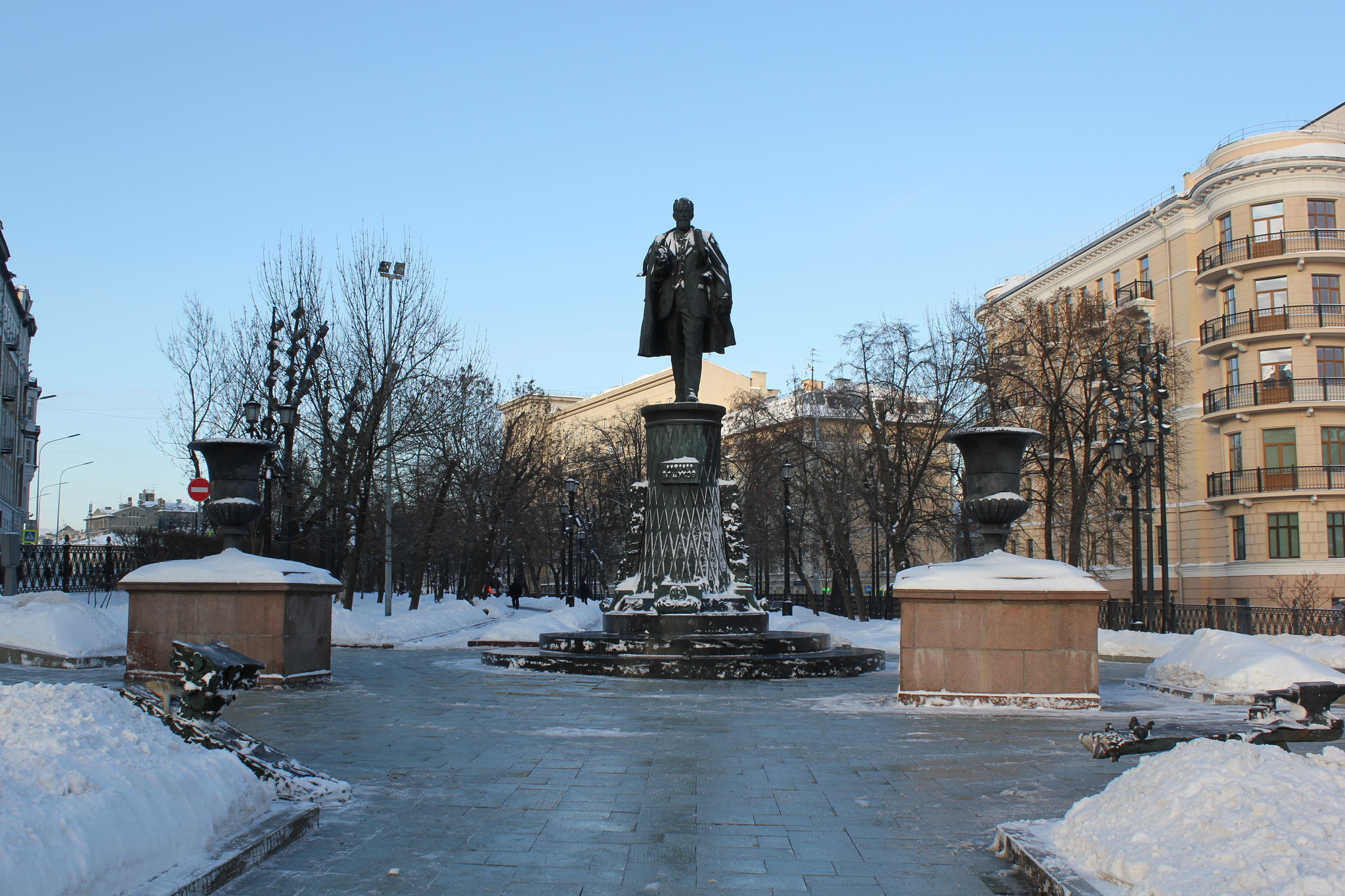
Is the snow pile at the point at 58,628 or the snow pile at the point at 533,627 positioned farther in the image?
the snow pile at the point at 533,627

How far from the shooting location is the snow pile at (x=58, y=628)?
47.3 feet

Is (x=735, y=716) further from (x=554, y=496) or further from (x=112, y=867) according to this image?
(x=554, y=496)

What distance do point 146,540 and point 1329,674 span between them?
29.7m

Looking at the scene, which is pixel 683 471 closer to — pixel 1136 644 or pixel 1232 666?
pixel 1232 666

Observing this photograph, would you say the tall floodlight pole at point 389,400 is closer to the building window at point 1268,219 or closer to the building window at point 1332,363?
the building window at point 1268,219

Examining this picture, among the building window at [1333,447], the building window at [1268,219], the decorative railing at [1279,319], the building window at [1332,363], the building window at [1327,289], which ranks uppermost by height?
the building window at [1268,219]

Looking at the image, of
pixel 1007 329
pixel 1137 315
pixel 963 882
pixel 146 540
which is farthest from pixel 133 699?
pixel 1137 315

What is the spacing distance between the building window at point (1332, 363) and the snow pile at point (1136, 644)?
76.5 ft

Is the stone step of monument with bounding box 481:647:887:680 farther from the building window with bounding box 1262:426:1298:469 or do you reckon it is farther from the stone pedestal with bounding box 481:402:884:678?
the building window with bounding box 1262:426:1298:469

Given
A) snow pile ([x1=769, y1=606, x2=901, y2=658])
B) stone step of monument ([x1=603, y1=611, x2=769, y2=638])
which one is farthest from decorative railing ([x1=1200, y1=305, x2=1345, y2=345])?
stone step of monument ([x1=603, y1=611, x2=769, y2=638])

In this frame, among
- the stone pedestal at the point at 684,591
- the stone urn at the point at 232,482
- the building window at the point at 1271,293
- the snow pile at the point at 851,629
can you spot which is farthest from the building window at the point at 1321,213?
the stone urn at the point at 232,482

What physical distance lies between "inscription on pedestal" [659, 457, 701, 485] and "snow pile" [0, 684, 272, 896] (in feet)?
33.3

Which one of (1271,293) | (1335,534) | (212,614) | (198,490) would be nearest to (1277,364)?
(1271,293)

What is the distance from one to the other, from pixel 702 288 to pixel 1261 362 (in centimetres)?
3152
